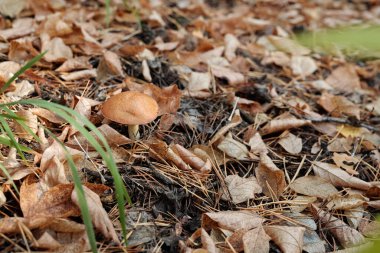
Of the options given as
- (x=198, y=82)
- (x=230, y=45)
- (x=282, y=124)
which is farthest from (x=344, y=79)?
(x=198, y=82)

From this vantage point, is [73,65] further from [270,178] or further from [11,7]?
[270,178]

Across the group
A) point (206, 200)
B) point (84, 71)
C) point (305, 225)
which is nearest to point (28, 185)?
point (206, 200)

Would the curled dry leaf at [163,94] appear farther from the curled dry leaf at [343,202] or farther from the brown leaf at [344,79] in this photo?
the brown leaf at [344,79]

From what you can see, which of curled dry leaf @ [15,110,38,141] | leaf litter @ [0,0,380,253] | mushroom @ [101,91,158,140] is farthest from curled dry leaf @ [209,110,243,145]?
curled dry leaf @ [15,110,38,141]

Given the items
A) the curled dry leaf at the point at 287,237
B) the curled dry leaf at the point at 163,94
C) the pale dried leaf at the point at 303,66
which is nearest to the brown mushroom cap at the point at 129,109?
the curled dry leaf at the point at 163,94

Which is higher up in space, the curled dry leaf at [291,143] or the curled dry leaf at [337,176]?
the curled dry leaf at [291,143]

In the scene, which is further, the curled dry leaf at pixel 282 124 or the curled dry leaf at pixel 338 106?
the curled dry leaf at pixel 338 106
